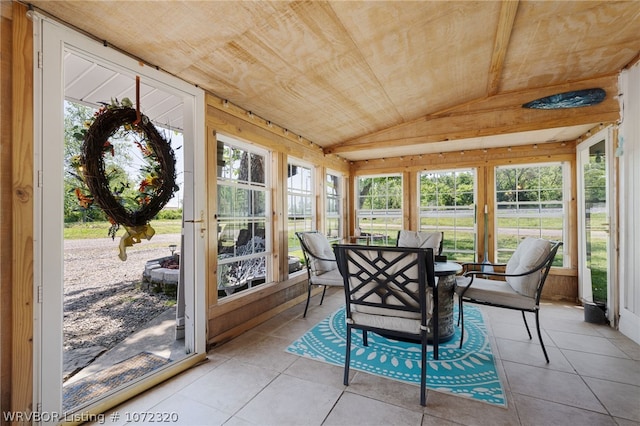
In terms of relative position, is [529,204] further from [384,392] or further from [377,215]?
[384,392]

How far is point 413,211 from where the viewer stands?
16.0 ft

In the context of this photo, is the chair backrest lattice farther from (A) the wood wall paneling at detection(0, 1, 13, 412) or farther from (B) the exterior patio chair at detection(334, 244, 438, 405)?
(A) the wood wall paneling at detection(0, 1, 13, 412)

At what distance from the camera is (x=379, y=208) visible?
5.22 m

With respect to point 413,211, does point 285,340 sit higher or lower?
lower

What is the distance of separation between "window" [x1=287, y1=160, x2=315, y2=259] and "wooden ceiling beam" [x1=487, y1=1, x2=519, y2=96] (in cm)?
253

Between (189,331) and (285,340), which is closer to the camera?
(189,331)

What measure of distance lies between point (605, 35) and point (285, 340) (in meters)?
3.84

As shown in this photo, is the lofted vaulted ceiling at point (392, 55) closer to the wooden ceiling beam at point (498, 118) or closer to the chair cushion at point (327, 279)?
the wooden ceiling beam at point (498, 118)

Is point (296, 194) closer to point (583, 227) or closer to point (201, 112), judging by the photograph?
point (201, 112)

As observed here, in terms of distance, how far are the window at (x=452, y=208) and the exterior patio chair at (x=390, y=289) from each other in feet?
9.57

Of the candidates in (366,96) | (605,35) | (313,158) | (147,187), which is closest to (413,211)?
(313,158)

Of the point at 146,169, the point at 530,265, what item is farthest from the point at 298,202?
the point at 530,265

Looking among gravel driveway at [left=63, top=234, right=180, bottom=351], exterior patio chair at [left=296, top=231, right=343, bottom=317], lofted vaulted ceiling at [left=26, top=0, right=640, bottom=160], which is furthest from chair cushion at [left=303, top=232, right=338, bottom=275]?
gravel driveway at [left=63, top=234, right=180, bottom=351]

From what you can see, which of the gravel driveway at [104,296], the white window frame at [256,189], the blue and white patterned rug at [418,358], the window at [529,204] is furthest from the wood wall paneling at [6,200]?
the window at [529,204]
